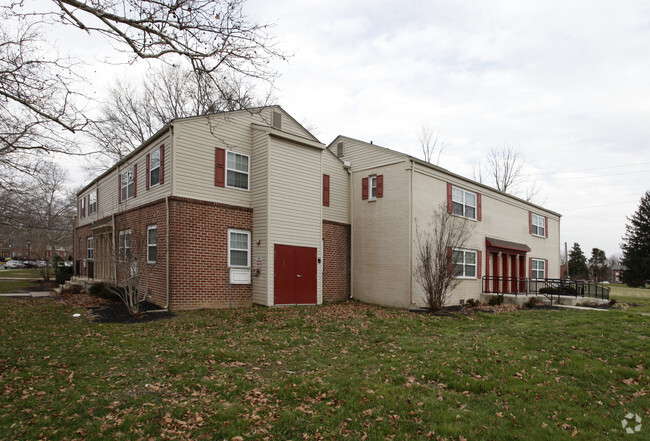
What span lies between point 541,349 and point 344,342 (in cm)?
410

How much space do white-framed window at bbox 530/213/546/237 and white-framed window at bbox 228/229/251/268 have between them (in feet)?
64.1

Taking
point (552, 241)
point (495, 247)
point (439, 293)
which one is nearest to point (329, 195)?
point (439, 293)

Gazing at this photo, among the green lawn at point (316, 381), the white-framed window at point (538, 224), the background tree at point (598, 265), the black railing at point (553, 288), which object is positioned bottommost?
the background tree at point (598, 265)

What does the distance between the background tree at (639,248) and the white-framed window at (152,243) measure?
169ft

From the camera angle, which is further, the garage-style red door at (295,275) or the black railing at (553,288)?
the black railing at (553,288)

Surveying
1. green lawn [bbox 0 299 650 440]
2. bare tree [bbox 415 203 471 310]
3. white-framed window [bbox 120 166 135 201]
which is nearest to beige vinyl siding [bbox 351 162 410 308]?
bare tree [bbox 415 203 471 310]

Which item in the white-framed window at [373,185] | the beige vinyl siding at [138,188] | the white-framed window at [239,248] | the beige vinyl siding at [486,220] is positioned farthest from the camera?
the white-framed window at [373,185]

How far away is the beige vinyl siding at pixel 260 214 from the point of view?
13.9 m

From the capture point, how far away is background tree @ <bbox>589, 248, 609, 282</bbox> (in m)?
59.9

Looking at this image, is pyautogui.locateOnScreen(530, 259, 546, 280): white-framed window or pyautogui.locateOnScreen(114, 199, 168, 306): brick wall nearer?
pyautogui.locateOnScreen(114, 199, 168, 306): brick wall

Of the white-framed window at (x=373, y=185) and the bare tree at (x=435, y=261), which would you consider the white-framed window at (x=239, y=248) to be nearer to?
the white-framed window at (x=373, y=185)

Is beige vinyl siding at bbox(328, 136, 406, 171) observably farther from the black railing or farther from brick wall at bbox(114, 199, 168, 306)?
brick wall at bbox(114, 199, 168, 306)

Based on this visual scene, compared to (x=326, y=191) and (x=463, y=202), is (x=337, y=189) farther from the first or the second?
(x=463, y=202)

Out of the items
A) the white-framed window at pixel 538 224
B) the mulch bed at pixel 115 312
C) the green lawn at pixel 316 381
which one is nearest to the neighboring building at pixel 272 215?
the mulch bed at pixel 115 312
